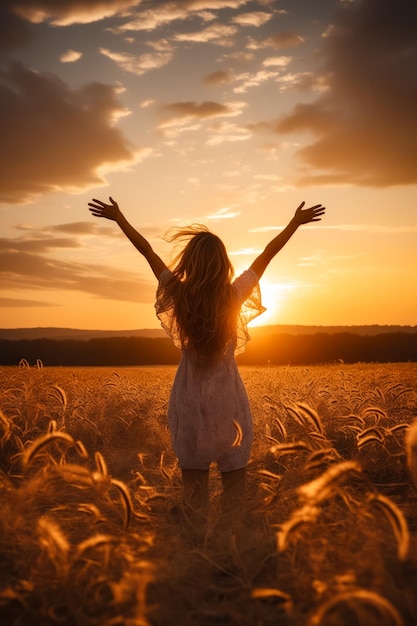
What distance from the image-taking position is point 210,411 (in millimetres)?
3623

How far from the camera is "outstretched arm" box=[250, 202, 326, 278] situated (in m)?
3.90

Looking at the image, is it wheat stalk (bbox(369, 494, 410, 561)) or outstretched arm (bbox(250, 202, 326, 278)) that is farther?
outstretched arm (bbox(250, 202, 326, 278))

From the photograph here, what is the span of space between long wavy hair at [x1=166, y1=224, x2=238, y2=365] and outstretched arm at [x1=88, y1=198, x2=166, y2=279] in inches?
13.1

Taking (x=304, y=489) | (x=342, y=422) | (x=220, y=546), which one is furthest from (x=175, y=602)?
(x=342, y=422)

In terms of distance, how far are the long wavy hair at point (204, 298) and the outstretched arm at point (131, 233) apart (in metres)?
0.33

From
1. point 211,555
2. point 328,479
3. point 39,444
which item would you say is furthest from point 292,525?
point 39,444

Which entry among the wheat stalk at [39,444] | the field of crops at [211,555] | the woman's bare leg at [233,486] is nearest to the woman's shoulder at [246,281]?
the field of crops at [211,555]

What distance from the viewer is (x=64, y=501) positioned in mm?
3832

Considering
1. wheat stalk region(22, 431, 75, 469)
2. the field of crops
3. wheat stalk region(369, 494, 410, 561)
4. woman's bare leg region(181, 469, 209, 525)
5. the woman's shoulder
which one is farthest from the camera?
the woman's shoulder

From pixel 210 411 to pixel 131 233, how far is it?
4.61 ft

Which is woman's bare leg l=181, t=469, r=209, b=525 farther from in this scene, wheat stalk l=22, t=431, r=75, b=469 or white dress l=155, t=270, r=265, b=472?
wheat stalk l=22, t=431, r=75, b=469

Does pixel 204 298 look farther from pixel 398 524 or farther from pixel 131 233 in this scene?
pixel 398 524

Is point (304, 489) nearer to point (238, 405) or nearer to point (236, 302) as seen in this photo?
point (238, 405)

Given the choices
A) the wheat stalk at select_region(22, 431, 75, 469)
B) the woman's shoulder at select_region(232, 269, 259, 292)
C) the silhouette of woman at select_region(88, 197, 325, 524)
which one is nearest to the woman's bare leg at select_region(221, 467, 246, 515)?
the silhouette of woman at select_region(88, 197, 325, 524)
